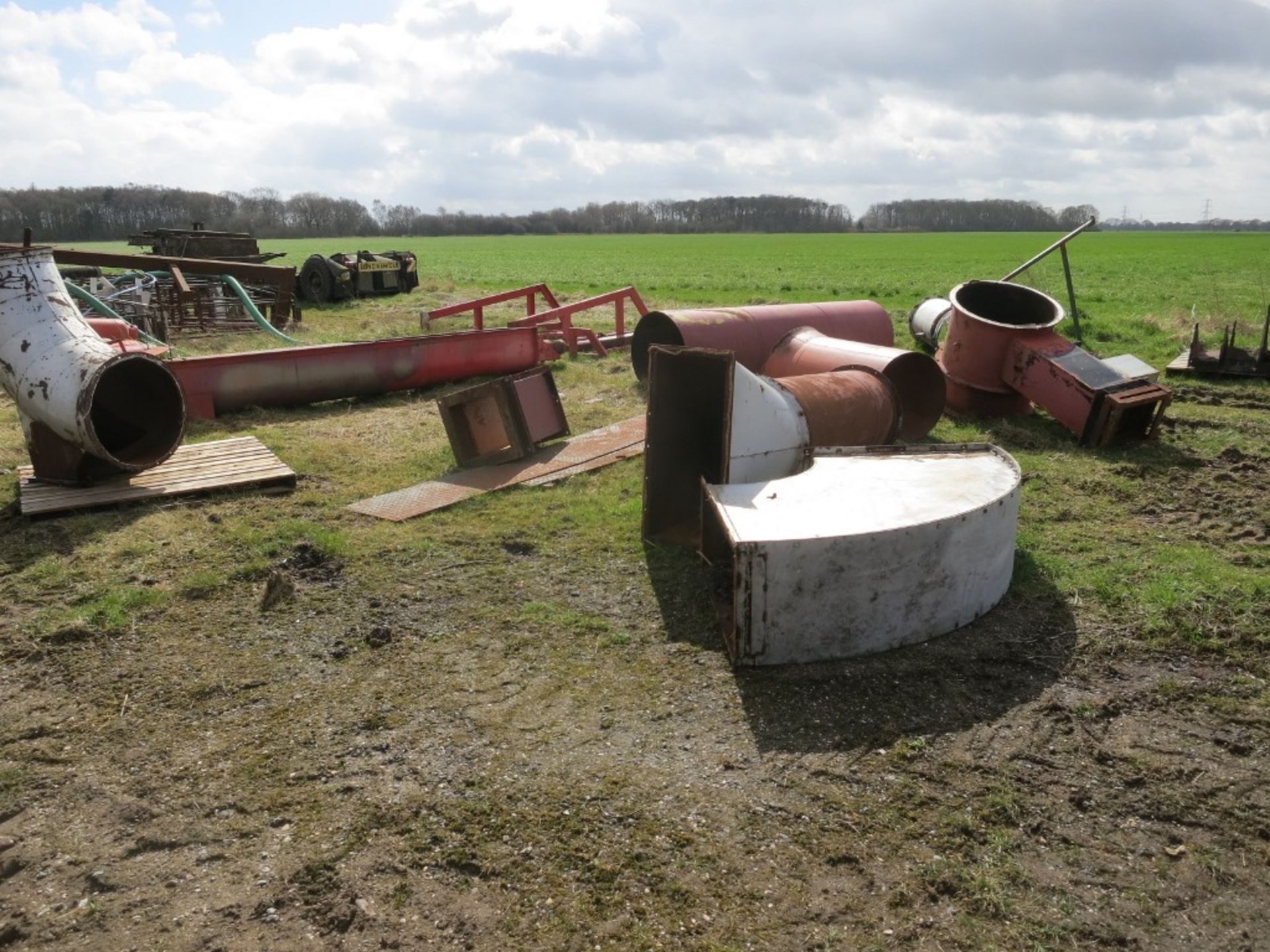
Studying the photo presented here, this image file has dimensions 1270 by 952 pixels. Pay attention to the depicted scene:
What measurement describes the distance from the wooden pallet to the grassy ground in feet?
0.54

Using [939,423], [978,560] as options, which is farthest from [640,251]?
[978,560]

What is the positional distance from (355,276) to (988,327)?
15759mm

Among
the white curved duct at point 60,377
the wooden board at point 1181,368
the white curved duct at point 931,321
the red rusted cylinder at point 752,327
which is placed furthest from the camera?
the white curved duct at point 931,321

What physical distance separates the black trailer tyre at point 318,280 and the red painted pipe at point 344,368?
33.8 ft

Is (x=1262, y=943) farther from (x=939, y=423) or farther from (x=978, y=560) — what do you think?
(x=939, y=423)

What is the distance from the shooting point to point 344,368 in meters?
9.67

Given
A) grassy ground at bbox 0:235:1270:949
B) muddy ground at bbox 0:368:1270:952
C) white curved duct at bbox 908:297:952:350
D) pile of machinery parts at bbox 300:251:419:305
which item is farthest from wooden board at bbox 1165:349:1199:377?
pile of machinery parts at bbox 300:251:419:305

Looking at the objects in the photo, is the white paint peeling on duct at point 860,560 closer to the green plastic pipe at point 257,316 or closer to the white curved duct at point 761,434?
the white curved duct at point 761,434

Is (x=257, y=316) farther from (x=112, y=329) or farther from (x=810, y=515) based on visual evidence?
(x=810, y=515)

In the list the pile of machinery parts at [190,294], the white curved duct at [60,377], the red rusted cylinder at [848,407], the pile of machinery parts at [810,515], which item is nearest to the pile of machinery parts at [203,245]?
the pile of machinery parts at [190,294]

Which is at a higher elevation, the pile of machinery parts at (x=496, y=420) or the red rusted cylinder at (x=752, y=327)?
the red rusted cylinder at (x=752, y=327)

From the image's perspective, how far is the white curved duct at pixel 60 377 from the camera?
619 centimetres

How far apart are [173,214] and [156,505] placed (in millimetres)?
88093

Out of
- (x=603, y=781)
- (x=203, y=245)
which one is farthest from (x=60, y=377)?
(x=203, y=245)
